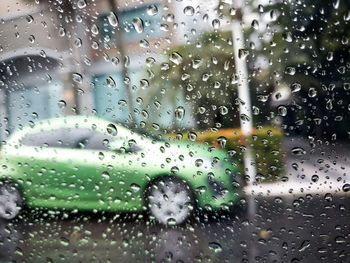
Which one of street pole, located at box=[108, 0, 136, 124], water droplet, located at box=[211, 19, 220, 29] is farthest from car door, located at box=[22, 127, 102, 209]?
water droplet, located at box=[211, 19, 220, 29]

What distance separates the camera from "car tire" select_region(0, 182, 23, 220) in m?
1.12

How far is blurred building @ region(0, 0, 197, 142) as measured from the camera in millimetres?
1065

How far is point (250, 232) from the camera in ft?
3.50

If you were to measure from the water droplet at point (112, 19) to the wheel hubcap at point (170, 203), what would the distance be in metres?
0.47

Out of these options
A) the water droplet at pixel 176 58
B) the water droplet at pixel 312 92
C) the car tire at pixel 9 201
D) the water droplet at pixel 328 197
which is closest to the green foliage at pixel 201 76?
the water droplet at pixel 176 58

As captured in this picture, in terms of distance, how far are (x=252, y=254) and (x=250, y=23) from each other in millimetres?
655

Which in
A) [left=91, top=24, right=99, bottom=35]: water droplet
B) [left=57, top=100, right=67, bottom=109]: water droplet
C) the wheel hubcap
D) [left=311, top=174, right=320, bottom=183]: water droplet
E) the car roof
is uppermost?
[left=91, top=24, right=99, bottom=35]: water droplet

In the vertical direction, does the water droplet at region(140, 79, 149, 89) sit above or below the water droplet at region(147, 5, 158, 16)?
below

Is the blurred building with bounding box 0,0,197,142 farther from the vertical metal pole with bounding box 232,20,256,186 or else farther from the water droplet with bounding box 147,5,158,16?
the vertical metal pole with bounding box 232,20,256,186

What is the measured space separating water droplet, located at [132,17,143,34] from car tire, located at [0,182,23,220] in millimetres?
588

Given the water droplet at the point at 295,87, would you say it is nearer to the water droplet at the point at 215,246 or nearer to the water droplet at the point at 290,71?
the water droplet at the point at 290,71

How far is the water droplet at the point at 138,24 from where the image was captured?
107 cm

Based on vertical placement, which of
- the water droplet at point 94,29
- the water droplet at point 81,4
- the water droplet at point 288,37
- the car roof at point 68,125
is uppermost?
the water droplet at point 81,4

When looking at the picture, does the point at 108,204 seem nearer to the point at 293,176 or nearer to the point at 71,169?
the point at 71,169
